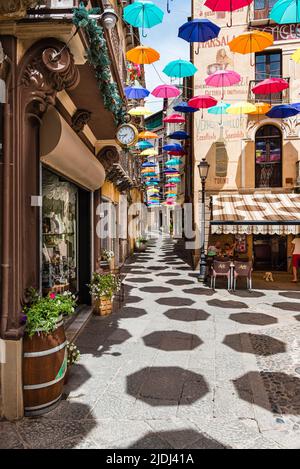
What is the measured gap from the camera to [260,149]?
1598cm

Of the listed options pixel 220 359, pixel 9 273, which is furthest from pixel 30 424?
pixel 220 359

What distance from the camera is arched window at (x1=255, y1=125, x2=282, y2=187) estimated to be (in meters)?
15.8

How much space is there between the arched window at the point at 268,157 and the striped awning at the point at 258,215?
60.2 inches

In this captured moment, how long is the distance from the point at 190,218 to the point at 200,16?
10126 millimetres

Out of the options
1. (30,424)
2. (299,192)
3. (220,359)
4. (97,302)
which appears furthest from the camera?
(299,192)

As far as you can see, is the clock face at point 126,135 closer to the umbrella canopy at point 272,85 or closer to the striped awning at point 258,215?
the striped awning at point 258,215

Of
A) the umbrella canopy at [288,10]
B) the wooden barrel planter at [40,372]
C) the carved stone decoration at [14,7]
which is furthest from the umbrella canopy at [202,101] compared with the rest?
the wooden barrel planter at [40,372]

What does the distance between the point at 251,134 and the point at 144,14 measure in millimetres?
8756

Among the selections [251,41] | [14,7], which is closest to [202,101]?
[251,41]

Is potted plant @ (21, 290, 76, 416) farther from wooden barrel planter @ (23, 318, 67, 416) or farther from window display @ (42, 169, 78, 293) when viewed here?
window display @ (42, 169, 78, 293)

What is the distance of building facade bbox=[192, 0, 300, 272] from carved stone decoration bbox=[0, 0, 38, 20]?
481 inches

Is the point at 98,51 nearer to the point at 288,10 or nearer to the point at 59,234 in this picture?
the point at 59,234

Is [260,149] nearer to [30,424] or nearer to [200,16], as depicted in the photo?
[200,16]

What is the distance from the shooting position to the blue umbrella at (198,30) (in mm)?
9234
